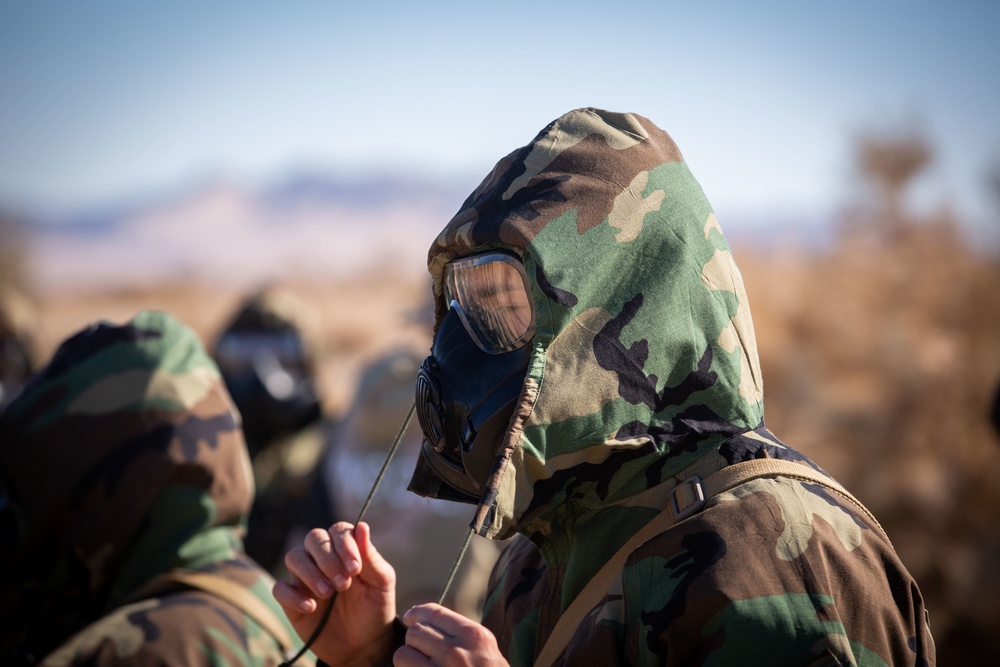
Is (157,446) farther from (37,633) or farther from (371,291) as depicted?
(371,291)

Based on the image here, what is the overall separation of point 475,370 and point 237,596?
1193 millimetres

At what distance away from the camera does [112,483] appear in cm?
288

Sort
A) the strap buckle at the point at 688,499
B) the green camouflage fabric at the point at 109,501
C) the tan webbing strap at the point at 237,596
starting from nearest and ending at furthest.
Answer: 1. the strap buckle at the point at 688,499
2. the tan webbing strap at the point at 237,596
3. the green camouflage fabric at the point at 109,501

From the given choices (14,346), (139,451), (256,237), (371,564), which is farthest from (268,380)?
(256,237)

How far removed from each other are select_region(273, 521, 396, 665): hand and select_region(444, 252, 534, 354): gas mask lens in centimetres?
54

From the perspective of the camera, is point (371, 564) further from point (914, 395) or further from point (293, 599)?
point (914, 395)

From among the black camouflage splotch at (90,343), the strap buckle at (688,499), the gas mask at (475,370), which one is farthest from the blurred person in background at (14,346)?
the strap buckle at (688,499)

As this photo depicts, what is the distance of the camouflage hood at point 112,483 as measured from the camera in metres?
2.87

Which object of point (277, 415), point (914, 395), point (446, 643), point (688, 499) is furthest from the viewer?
point (914, 395)

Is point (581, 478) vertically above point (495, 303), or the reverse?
point (495, 303)

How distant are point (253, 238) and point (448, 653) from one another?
10672 centimetres

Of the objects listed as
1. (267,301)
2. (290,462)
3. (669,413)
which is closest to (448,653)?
(669,413)

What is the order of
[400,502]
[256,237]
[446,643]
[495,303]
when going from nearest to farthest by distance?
[446,643], [495,303], [400,502], [256,237]

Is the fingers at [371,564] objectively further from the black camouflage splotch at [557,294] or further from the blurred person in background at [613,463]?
the black camouflage splotch at [557,294]
